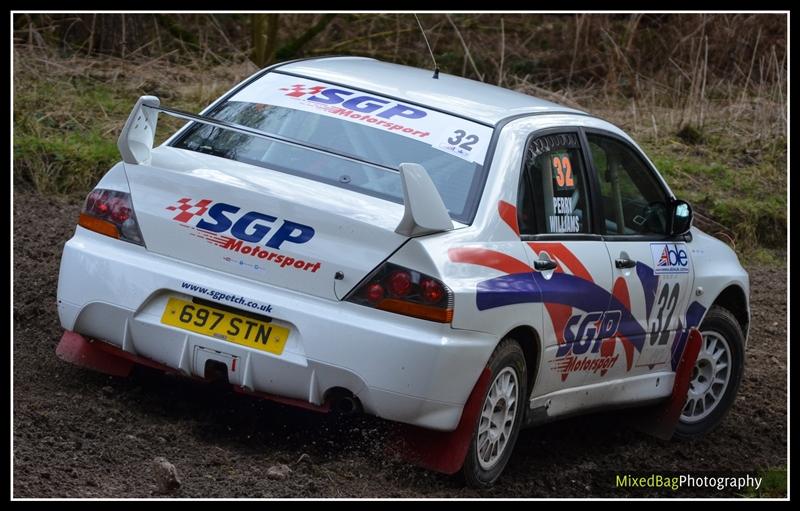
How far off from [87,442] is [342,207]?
1435mm

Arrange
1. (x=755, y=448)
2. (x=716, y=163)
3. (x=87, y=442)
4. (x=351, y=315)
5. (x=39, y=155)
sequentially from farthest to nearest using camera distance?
(x=716, y=163) → (x=39, y=155) → (x=755, y=448) → (x=87, y=442) → (x=351, y=315)

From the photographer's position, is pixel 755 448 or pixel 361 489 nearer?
pixel 361 489

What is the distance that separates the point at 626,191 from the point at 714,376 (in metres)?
1.47

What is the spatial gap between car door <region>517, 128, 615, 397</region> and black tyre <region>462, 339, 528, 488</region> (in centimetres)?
20

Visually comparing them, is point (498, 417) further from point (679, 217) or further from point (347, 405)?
point (679, 217)

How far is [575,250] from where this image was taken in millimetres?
5914

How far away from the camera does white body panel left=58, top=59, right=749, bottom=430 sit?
4.93 metres

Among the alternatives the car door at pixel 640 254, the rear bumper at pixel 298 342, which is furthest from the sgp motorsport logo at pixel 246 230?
the car door at pixel 640 254

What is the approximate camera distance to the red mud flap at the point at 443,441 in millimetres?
5137

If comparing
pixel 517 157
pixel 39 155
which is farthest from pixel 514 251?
pixel 39 155

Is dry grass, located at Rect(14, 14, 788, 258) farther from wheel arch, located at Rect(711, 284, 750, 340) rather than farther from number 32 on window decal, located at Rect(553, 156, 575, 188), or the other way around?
number 32 on window decal, located at Rect(553, 156, 575, 188)

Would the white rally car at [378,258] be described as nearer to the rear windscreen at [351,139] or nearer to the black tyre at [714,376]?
the rear windscreen at [351,139]

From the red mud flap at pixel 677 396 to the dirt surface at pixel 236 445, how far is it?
5.0 inches

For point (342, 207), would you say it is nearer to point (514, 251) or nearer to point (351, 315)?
point (351, 315)
